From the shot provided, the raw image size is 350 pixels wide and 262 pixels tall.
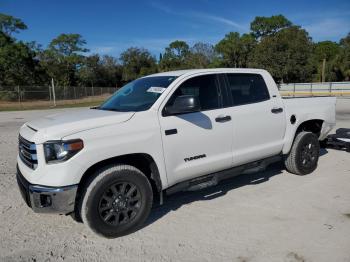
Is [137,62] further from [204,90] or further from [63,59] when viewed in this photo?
[204,90]

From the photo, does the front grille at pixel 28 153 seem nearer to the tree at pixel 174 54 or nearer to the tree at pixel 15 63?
the tree at pixel 15 63

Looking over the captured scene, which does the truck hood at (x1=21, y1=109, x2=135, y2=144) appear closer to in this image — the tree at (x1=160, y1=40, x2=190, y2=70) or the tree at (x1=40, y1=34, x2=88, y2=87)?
the tree at (x1=40, y1=34, x2=88, y2=87)

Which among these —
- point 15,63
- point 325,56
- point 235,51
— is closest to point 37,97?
point 15,63

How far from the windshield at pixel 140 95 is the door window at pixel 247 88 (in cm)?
97

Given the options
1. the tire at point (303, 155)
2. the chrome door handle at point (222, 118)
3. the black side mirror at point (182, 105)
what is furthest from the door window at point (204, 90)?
the tire at point (303, 155)

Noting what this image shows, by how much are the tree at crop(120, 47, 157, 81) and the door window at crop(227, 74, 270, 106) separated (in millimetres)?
74703

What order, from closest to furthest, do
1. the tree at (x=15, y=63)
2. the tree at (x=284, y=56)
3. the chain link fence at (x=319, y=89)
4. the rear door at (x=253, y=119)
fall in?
the rear door at (x=253, y=119) < the chain link fence at (x=319, y=89) < the tree at (x=15, y=63) < the tree at (x=284, y=56)

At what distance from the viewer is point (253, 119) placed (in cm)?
497

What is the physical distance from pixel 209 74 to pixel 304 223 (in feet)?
7.61

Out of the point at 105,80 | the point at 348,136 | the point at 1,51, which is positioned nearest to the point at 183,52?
the point at 105,80

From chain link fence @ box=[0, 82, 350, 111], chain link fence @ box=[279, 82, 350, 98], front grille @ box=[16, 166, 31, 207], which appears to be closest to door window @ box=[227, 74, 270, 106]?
front grille @ box=[16, 166, 31, 207]

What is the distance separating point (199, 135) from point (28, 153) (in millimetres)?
2043

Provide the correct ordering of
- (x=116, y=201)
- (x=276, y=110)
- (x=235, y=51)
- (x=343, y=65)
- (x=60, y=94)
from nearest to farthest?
(x=116, y=201) < (x=276, y=110) < (x=60, y=94) < (x=343, y=65) < (x=235, y=51)

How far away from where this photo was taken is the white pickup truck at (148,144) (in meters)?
3.50
